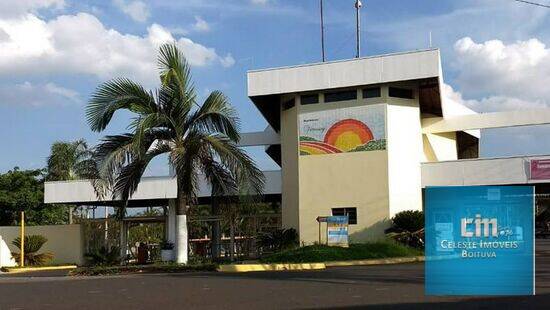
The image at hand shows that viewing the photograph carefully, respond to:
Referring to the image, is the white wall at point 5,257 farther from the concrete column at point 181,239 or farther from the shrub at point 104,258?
the concrete column at point 181,239

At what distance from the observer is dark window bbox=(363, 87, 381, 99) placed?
2865 cm

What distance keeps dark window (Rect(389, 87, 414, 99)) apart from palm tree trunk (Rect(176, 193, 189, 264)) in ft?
37.3

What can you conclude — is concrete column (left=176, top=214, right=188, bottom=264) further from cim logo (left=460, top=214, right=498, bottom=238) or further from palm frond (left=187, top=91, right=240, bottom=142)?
cim logo (left=460, top=214, right=498, bottom=238)

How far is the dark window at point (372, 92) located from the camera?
28.7 m

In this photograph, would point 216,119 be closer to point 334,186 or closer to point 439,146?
point 334,186

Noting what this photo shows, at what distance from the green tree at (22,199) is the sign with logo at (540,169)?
96.7 feet

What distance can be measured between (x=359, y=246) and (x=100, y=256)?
9505 mm

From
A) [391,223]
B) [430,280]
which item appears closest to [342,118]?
[391,223]

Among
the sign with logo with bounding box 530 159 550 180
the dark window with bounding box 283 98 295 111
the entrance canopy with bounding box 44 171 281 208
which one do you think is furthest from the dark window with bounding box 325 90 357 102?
the sign with logo with bounding box 530 159 550 180

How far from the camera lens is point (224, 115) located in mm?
21891

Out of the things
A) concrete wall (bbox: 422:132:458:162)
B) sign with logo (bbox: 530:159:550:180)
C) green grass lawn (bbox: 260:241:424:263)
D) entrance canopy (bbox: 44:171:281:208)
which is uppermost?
concrete wall (bbox: 422:132:458:162)

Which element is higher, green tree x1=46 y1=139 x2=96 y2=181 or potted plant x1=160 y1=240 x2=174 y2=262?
green tree x1=46 y1=139 x2=96 y2=181

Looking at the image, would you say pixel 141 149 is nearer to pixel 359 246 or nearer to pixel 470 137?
pixel 359 246

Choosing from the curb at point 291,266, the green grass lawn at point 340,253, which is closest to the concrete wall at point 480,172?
Answer: the green grass lawn at point 340,253
